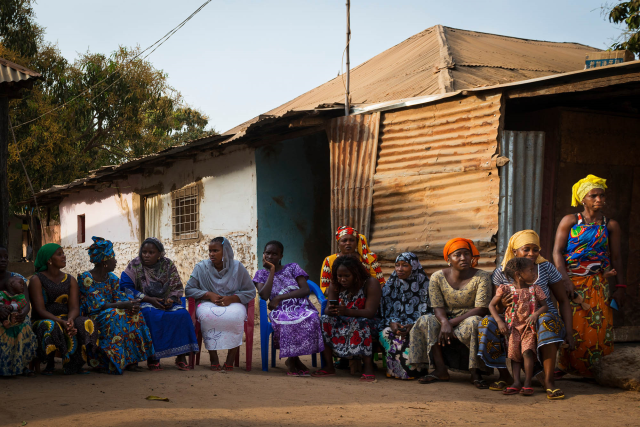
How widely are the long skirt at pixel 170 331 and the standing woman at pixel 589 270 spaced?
3195 mm

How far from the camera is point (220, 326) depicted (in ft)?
18.0

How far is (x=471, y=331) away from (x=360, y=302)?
104cm

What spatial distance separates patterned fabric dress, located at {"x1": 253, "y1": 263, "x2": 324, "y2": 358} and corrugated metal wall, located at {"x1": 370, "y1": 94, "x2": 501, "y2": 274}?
5.14 ft

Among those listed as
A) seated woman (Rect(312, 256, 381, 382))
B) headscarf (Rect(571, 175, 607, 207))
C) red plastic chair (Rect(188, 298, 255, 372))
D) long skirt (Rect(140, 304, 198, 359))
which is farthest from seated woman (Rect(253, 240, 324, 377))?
headscarf (Rect(571, 175, 607, 207))

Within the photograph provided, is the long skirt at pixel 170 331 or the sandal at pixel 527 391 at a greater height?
the long skirt at pixel 170 331

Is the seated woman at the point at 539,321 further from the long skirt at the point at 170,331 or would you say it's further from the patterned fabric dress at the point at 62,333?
the patterned fabric dress at the point at 62,333

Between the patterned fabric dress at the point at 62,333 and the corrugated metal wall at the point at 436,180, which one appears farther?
the corrugated metal wall at the point at 436,180

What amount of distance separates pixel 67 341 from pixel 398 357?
2716 millimetres

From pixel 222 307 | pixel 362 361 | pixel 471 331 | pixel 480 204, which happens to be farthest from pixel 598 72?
pixel 222 307

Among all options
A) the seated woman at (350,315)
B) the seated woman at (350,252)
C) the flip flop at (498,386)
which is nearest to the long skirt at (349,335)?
the seated woman at (350,315)

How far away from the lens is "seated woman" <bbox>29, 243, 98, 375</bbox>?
16.2 ft

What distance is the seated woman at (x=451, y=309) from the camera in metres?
4.89

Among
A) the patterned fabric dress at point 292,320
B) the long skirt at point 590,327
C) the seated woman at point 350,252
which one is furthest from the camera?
the seated woman at point 350,252

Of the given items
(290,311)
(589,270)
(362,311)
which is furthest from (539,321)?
(290,311)
